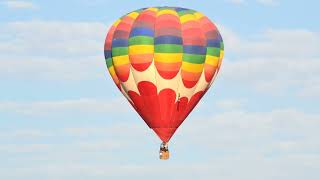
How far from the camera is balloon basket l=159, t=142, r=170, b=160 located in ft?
535

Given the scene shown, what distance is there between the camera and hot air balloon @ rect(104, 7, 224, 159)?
163 m

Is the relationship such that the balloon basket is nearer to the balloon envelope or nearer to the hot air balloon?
the hot air balloon

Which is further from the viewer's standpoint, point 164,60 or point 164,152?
point 164,152

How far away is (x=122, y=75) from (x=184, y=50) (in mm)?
4633

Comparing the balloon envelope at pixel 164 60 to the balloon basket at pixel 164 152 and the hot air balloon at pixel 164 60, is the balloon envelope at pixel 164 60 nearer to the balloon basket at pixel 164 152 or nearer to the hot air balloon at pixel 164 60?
the hot air balloon at pixel 164 60

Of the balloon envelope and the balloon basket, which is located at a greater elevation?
the balloon envelope

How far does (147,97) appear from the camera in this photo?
16412 centimetres

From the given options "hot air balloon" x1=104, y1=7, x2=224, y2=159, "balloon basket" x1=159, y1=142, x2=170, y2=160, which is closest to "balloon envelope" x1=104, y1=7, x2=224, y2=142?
"hot air balloon" x1=104, y1=7, x2=224, y2=159

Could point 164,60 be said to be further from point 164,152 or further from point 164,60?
point 164,152

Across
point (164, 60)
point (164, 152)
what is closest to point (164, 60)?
point (164, 60)

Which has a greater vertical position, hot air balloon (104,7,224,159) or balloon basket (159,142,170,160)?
hot air balloon (104,7,224,159)

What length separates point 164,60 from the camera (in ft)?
535

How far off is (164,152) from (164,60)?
6.01m

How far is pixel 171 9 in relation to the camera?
541 feet
